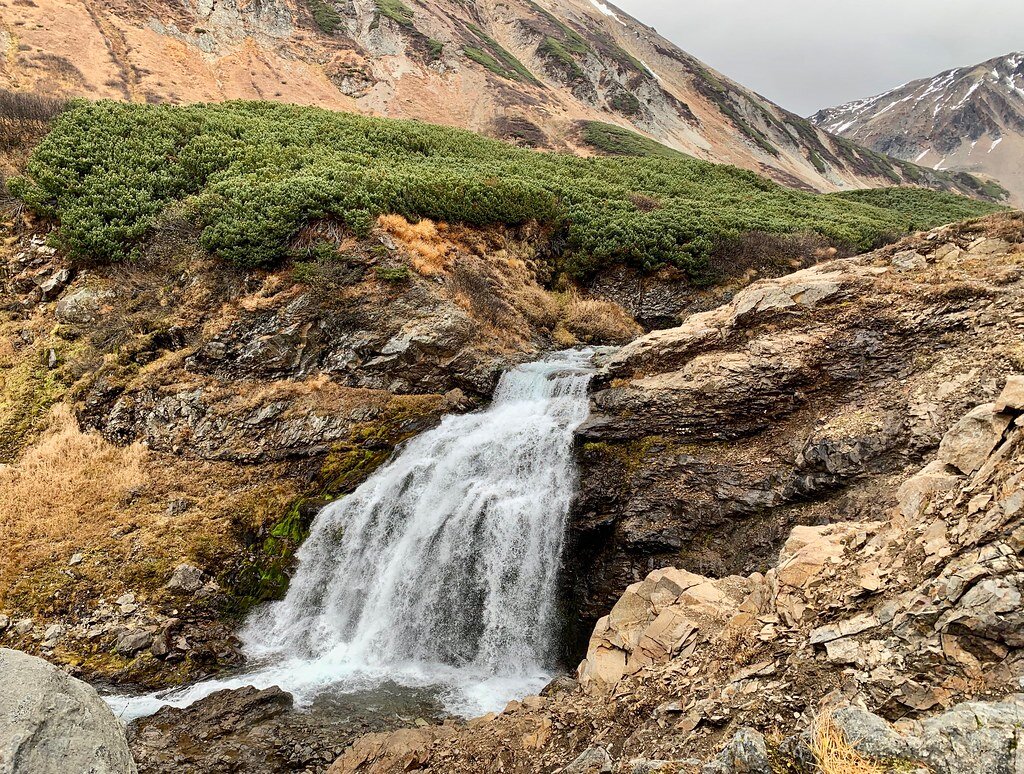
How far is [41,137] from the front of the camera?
866 inches

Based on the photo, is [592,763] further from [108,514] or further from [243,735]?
[108,514]

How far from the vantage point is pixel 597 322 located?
897 inches

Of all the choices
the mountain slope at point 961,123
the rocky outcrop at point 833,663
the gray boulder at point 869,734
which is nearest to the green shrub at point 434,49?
the rocky outcrop at point 833,663

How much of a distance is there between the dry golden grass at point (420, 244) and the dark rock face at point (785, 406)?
28.7 ft

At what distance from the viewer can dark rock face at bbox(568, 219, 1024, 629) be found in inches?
397

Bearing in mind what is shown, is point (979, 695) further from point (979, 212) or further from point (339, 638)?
point (979, 212)

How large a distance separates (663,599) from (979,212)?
5191cm

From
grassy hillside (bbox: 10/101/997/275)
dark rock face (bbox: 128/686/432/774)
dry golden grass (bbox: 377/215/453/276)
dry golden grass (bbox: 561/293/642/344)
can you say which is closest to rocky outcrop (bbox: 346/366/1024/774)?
dark rock face (bbox: 128/686/432/774)

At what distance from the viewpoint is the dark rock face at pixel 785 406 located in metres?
10.1

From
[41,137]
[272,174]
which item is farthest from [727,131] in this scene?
[41,137]

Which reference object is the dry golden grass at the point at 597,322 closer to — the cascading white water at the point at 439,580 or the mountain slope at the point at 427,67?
the cascading white water at the point at 439,580

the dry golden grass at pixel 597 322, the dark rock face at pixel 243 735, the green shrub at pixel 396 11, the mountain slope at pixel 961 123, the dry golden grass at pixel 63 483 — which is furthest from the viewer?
the mountain slope at pixel 961 123

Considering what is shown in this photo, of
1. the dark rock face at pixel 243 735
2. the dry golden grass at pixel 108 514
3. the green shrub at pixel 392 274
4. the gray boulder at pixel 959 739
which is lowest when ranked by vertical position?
the dark rock face at pixel 243 735

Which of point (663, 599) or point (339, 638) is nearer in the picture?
point (663, 599)
